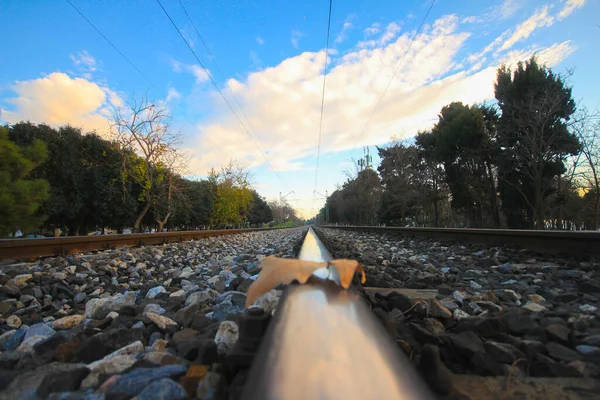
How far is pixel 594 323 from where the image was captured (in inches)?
52.1

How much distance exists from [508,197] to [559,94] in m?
6.31

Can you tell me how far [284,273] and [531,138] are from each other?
68.4 feet

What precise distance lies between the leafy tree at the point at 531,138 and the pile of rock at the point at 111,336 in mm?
19609

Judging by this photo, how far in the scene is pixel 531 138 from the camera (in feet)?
56.8

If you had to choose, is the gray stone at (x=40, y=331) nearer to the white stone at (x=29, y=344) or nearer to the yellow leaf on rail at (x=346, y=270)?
the white stone at (x=29, y=344)

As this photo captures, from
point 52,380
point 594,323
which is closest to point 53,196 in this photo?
point 52,380

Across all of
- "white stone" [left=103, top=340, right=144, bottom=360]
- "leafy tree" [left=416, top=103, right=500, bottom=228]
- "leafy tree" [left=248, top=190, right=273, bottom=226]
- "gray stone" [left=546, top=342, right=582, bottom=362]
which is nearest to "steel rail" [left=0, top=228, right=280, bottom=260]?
"white stone" [left=103, top=340, right=144, bottom=360]

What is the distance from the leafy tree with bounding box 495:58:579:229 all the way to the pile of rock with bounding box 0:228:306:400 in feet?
64.3

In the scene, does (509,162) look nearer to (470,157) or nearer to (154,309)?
(470,157)

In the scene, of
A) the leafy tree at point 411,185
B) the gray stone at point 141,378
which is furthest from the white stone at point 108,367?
the leafy tree at point 411,185

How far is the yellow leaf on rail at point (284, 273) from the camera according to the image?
1.06m

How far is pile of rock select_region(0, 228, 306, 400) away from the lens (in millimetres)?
876

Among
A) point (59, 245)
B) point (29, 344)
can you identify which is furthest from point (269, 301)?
point (59, 245)

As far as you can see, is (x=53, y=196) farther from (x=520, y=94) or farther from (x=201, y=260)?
(x=520, y=94)
